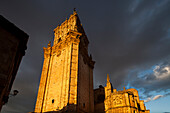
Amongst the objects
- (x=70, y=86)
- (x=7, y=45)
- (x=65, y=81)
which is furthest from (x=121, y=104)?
(x=7, y=45)

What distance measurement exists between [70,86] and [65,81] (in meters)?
1.12

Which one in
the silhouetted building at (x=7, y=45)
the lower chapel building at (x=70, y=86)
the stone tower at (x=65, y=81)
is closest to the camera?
the silhouetted building at (x=7, y=45)

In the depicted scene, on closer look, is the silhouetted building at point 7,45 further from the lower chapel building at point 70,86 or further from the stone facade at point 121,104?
the stone facade at point 121,104

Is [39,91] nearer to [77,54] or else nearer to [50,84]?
[50,84]

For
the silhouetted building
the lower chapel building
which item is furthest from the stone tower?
the silhouetted building

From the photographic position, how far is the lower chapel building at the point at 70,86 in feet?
51.4

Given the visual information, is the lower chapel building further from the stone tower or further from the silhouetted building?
the silhouetted building

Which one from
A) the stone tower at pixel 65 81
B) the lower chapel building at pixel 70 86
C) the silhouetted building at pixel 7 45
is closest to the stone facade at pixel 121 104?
the lower chapel building at pixel 70 86

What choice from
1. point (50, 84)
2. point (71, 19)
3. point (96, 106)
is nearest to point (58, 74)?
point (50, 84)

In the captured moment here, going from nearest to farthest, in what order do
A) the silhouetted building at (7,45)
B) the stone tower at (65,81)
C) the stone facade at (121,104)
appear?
the silhouetted building at (7,45), the stone tower at (65,81), the stone facade at (121,104)

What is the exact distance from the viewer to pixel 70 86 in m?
16.0

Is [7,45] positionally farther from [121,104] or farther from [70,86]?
[121,104]

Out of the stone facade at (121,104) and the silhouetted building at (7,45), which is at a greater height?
the silhouetted building at (7,45)

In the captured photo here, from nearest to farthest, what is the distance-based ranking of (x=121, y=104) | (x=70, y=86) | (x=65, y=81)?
1. (x=70, y=86)
2. (x=65, y=81)
3. (x=121, y=104)
